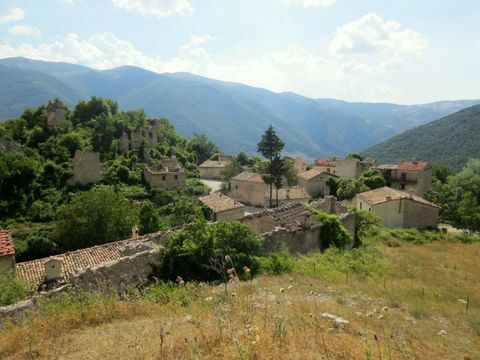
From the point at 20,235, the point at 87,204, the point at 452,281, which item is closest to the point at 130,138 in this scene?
the point at 20,235

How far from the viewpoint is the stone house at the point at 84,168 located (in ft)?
165

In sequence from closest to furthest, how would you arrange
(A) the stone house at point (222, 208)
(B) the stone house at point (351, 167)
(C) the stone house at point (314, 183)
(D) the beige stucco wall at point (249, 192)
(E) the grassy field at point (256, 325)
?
(E) the grassy field at point (256, 325) < (A) the stone house at point (222, 208) < (D) the beige stucco wall at point (249, 192) < (C) the stone house at point (314, 183) < (B) the stone house at point (351, 167)

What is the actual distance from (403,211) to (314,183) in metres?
20.5

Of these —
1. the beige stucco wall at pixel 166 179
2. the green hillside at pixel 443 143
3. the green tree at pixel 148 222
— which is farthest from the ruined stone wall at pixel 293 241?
the green hillside at pixel 443 143

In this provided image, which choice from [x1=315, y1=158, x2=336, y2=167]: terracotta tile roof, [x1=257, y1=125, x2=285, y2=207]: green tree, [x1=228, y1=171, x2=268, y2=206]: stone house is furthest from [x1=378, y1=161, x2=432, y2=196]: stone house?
[x1=228, y1=171, x2=268, y2=206]: stone house

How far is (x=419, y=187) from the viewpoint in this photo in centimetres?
5347

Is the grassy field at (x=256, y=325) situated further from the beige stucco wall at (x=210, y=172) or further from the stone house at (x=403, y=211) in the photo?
the beige stucco wall at (x=210, y=172)

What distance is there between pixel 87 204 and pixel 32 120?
4198cm

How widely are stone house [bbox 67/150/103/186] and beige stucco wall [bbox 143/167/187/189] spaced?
7.11 meters

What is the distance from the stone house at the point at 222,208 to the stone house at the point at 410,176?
30431mm

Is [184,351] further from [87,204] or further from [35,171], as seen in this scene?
[35,171]

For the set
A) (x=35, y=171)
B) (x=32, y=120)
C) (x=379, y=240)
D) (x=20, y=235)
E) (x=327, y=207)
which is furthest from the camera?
(x=32, y=120)

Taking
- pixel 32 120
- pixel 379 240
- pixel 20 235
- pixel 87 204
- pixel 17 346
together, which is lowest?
pixel 20 235

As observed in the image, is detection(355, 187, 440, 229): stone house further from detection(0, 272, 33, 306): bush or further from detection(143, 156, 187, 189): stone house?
detection(0, 272, 33, 306): bush
